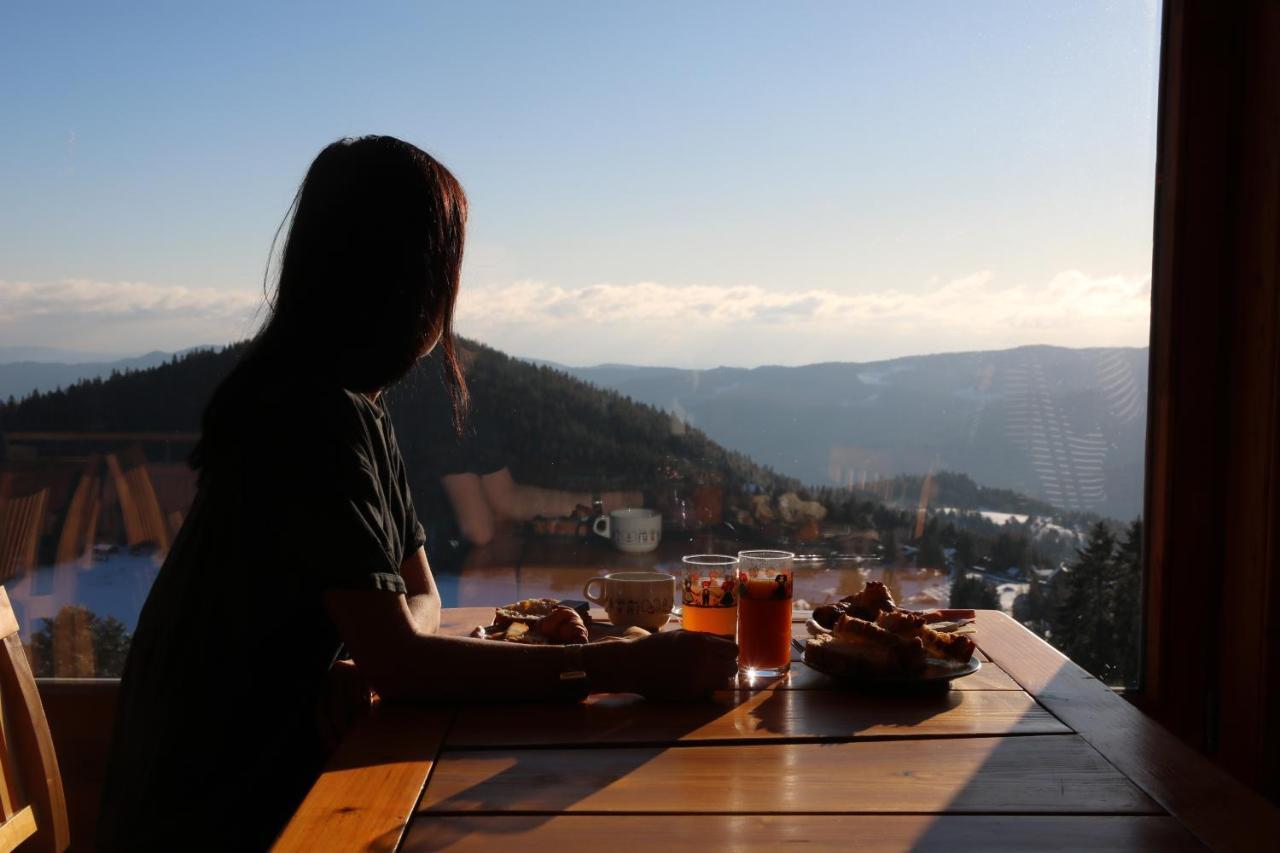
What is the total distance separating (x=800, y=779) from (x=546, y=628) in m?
0.45

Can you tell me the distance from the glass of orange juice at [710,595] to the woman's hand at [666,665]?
0.60 feet

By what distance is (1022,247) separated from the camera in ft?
7.52

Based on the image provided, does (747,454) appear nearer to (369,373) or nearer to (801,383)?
(801,383)

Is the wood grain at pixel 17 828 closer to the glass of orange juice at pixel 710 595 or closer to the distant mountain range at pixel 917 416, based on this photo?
the glass of orange juice at pixel 710 595

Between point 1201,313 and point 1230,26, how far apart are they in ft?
1.77

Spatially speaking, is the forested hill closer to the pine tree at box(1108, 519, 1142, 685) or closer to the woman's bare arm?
the pine tree at box(1108, 519, 1142, 685)

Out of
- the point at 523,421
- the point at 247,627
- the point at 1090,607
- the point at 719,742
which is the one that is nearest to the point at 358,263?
the point at 247,627

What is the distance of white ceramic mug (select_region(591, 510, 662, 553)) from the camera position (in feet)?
7.63

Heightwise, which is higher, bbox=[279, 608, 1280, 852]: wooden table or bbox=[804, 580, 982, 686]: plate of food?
bbox=[804, 580, 982, 686]: plate of food

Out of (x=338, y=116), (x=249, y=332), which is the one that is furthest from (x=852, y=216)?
(x=249, y=332)

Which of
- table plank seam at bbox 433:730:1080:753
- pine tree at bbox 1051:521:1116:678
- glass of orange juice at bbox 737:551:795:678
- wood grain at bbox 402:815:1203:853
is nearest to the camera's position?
wood grain at bbox 402:815:1203:853

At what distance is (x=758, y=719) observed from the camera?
1029 mm

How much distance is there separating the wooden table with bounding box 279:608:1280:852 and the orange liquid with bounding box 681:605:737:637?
163 mm

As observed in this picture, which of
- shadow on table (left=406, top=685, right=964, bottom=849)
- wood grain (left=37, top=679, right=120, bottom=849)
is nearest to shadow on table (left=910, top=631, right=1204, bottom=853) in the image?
shadow on table (left=406, top=685, right=964, bottom=849)
